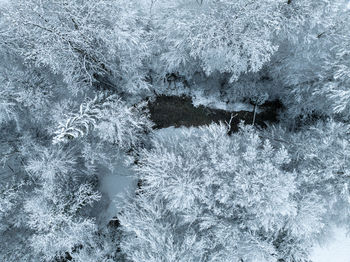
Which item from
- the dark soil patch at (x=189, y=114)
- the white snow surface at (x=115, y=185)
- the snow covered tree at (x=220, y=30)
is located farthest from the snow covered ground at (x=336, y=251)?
the white snow surface at (x=115, y=185)

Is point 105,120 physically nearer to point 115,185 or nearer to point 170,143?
point 170,143

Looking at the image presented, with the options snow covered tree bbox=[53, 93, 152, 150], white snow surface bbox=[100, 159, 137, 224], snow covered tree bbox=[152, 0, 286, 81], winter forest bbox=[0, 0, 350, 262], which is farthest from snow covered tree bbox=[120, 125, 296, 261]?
snow covered tree bbox=[152, 0, 286, 81]

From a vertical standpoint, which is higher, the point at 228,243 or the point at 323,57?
the point at 323,57

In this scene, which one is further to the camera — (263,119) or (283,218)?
(263,119)

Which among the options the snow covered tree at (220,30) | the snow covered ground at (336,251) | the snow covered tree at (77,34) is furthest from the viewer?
the snow covered ground at (336,251)

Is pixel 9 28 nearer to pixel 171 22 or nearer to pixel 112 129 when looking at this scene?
pixel 112 129

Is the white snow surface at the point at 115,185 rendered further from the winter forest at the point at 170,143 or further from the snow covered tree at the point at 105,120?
the snow covered tree at the point at 105,120

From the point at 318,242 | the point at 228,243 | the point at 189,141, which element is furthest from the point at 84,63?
the point at 318,242
